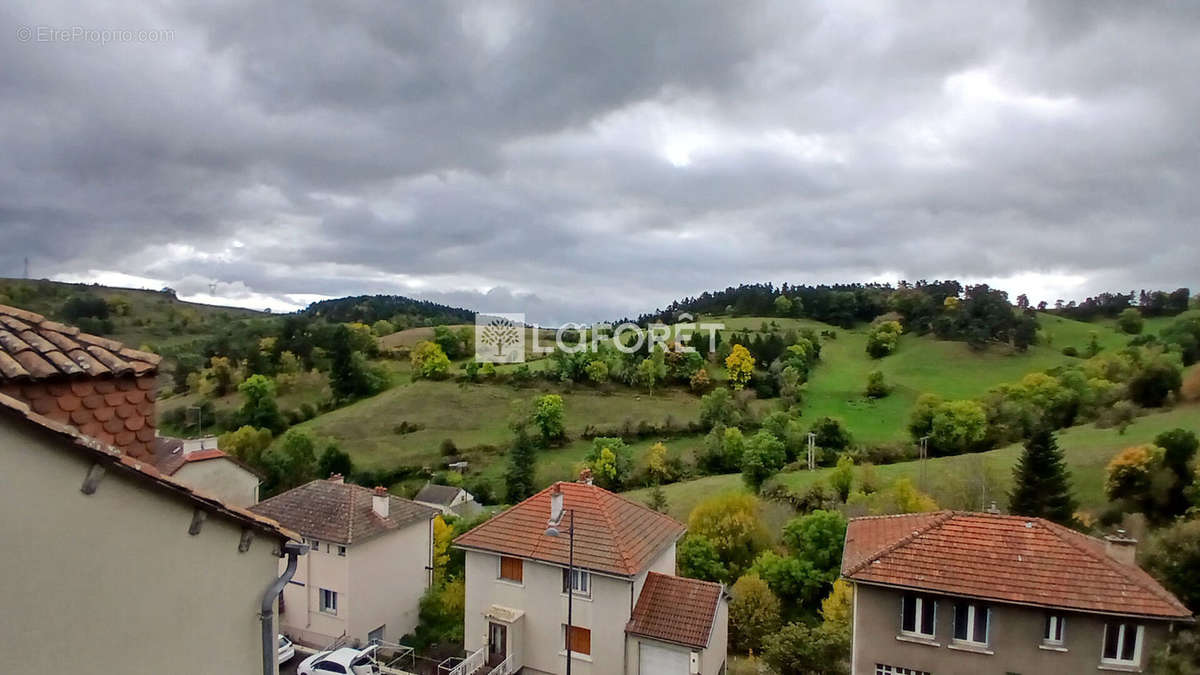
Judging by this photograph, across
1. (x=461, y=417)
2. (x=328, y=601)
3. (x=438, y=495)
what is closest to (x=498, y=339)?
(x=461, y=417)

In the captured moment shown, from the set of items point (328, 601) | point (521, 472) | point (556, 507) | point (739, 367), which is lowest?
point (521, 472)

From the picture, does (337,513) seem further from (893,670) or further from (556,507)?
(893,670)

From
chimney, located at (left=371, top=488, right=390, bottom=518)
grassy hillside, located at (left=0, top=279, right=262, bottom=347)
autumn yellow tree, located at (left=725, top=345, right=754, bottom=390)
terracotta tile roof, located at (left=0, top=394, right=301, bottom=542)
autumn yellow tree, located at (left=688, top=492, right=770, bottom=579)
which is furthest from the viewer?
grassy hillside, located at (left=0, top=279, right=262, bottom=347)

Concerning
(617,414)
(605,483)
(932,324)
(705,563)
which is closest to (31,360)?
(705,563)

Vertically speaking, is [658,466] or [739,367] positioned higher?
[739,367]

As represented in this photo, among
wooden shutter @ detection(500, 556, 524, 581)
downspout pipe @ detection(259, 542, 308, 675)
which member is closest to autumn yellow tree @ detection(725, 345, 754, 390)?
wooden shutter @ detection(500, 556, 524, 581)

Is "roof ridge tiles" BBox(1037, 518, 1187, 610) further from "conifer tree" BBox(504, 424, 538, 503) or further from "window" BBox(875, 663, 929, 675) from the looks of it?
"conifer tree" BBox(504, 424, 538, 503)

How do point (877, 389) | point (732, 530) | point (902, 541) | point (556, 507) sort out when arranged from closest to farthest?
point (902, 541), point (556, 507), point (732, 530), point (877, 389)
